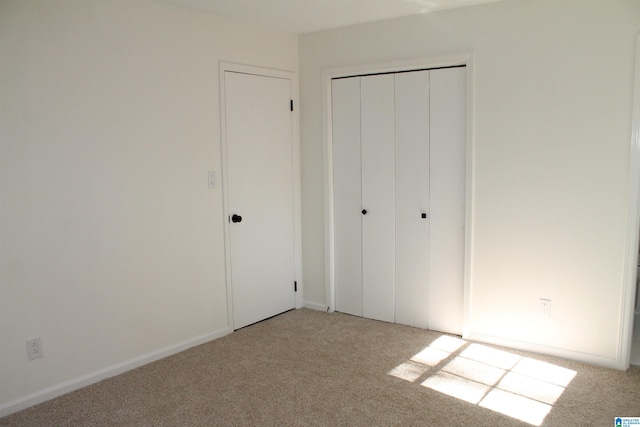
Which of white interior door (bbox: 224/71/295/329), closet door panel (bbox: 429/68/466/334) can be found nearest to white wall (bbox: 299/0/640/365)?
closet door panel (bbox: 429/68/466/334)

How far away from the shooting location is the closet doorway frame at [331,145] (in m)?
3.40

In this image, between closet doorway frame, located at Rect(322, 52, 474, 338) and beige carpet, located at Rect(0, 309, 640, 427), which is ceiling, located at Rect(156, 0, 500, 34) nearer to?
closet doorway frame, located at Rect(322, 52, 474, 338)

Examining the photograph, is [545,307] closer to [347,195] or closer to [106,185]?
[347,195]

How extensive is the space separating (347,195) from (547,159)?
61.7 inches

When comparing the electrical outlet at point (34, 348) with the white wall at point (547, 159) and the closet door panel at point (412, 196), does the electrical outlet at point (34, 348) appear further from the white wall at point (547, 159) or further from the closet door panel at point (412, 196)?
the white wall at point (547, 159)

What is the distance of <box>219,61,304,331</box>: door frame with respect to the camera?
11.9ft

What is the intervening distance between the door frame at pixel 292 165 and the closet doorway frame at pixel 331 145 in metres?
0.28

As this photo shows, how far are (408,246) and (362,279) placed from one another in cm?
53

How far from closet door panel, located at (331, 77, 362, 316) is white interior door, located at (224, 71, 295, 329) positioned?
414 millimetres

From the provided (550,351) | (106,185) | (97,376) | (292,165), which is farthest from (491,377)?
(106,185)

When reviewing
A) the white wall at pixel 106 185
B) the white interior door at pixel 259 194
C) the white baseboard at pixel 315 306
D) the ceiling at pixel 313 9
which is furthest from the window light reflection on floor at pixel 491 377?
the ceiling at pixel 313 9

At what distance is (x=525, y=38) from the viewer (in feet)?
10.3

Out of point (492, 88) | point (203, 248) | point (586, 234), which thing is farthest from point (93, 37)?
point (586, 234)

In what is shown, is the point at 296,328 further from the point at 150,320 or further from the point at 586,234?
the point at 586,234
